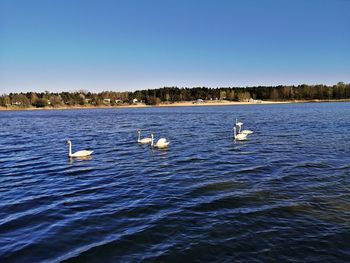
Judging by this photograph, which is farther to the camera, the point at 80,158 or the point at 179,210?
the point at 80,158

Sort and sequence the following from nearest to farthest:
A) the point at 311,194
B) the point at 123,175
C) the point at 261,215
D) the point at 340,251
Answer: the point at 340,251
the point at 261,215
the point at 311,194
the point at 123,175

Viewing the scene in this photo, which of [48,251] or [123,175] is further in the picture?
[123,175]

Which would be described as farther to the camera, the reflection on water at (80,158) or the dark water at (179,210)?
the reflection on water at (80,158)

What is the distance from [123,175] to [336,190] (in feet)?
35.7

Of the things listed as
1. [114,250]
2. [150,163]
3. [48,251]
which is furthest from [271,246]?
[150,163]

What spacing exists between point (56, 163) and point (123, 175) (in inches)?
276

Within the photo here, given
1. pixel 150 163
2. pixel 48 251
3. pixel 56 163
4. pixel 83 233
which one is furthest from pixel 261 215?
pixel 56 163

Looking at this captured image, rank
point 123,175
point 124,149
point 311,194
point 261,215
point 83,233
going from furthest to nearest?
1. point 124,149
2. point 123,175
3. point 311,194
4. point 261,215
5. point 83,233

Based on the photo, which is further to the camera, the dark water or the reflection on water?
the reflection on water

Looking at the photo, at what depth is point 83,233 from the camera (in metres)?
9.54

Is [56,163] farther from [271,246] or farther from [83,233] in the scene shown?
[271,246]

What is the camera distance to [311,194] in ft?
41.2

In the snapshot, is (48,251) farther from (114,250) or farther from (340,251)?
(340,251)

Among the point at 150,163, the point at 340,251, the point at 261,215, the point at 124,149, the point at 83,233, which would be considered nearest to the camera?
the point at 340,251
